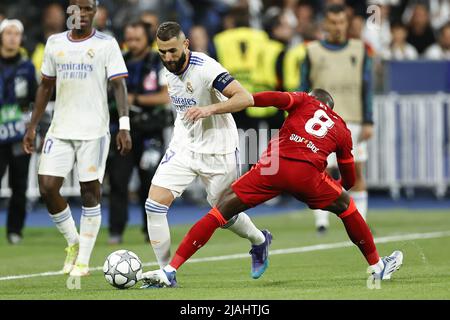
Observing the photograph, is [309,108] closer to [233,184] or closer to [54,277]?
[233,184]

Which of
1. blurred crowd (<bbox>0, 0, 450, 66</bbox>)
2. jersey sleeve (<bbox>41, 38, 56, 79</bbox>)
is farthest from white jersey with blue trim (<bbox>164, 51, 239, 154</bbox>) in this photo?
blurred crowd (<bbox>0, 0, 450, 66</bbox>)

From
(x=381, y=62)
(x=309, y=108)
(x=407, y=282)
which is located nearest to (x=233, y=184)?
(x=309, y=108)

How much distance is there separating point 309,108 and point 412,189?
478 inches

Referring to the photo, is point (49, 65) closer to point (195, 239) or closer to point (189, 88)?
point (189, 88)

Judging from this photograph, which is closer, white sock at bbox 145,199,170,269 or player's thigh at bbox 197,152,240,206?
white sock at bbox 145,199,170,269

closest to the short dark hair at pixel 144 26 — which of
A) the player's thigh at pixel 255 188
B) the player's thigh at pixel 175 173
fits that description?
the player's thigh at pixel 175 173

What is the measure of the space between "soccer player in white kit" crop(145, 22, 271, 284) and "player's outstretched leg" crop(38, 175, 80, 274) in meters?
1.30

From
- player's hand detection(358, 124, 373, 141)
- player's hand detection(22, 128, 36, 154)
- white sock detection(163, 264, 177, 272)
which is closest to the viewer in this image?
white sock detection(163, 264, 177, 272)

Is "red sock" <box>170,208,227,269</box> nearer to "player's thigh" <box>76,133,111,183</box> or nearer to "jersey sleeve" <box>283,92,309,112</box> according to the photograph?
"jersey sleeve" <box>283,92,309,112</box>

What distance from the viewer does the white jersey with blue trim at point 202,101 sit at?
32.4 feet

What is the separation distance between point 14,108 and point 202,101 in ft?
16.8

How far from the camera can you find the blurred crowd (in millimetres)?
19297

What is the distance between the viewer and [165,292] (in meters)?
9.09

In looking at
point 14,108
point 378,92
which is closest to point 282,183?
point 14,108
